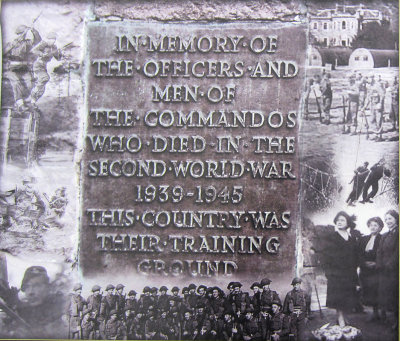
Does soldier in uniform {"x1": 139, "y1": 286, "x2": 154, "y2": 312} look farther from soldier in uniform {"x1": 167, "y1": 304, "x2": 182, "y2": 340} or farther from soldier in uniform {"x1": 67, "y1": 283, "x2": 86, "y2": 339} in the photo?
soldier in uniform {"x1": 67, "y1": 283, "x2": 86, "y2": 339}

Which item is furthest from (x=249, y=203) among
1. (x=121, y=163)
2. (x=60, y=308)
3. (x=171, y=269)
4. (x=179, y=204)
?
(x=60, y=308)

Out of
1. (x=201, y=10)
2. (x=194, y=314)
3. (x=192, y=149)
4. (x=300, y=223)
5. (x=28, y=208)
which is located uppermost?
(x=201, y=10)

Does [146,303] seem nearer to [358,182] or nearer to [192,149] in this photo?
[192,149]

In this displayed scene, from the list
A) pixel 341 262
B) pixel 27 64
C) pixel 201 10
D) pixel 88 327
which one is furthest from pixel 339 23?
pixel 88 327

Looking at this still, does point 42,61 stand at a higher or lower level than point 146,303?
higher

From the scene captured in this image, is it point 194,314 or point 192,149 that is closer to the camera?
point 194,314

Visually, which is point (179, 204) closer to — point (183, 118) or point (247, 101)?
point (183, 118)

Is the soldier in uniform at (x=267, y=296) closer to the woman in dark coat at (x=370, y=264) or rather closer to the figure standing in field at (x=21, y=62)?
the woman in dark coat at (x=370, y=264)

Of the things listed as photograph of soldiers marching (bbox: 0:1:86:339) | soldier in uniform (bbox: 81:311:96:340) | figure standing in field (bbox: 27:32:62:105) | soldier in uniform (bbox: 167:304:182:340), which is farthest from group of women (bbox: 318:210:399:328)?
figure standing in field (bbox: 27:32:62:105)

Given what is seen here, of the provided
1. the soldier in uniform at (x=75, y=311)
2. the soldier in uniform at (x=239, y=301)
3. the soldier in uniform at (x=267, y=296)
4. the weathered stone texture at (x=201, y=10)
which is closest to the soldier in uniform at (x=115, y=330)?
the soldier in uniform at (x=75, y=311)
